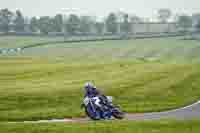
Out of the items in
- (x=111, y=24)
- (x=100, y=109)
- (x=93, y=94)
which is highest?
(x=111, y=24)

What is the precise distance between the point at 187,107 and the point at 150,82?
11.7m

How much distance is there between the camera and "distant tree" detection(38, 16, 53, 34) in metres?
159

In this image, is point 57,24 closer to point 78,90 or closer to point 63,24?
point 63,24

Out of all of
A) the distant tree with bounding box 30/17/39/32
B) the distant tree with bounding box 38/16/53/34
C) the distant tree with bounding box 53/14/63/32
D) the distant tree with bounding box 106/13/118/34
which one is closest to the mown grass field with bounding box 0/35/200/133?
the distant tree with bounding box 38/16/53/34

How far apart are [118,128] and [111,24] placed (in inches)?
5974

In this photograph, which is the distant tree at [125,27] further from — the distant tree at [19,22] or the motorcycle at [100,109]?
the motorcycle at [100,109]

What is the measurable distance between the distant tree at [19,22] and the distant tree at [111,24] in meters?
34.3

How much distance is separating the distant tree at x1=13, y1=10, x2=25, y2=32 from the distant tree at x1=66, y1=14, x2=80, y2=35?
19.4 metres

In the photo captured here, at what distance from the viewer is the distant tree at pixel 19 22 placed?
171488 mm

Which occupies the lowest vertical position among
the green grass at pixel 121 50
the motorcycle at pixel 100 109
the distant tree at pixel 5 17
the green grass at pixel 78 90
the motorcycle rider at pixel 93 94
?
the green grass at pixel 121 50

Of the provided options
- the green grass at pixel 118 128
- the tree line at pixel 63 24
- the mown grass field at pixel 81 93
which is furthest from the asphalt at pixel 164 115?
the tree line at pixel 63 24

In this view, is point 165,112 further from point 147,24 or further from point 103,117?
point 147,24

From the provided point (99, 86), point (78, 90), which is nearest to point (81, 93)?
point (78, 90)

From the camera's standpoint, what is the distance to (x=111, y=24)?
555ft
